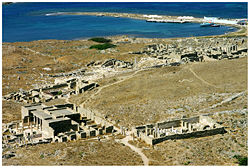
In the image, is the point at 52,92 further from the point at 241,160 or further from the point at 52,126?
the point at 241,160

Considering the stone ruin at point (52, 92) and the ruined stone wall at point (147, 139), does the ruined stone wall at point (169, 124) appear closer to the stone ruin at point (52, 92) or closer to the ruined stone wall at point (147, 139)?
the ruined stone wall at point (147, 139)

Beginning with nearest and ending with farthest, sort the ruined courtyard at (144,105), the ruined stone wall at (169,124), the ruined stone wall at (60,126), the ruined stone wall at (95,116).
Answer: the ruined courtyard at (144,105)
the ruined stone wall at (60,126)
the ruined stone wall at (169,124)
the ruined stone wall at (95,116)

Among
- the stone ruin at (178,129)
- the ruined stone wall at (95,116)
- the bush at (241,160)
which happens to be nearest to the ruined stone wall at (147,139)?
the stone ruin at (178,129)

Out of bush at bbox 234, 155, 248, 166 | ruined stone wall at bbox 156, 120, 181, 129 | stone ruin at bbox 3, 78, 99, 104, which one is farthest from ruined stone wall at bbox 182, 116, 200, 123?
stone ruin at bbox 3, 78, 99, 104

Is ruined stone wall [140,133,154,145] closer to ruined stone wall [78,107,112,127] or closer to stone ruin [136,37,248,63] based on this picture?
ruined stone wall [78,107,112,127]

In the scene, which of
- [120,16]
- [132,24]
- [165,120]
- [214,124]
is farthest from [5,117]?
[120,16]

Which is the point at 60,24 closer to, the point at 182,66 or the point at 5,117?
the point at 182,66

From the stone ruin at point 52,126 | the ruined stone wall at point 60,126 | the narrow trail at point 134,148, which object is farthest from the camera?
the ruined stone wall at point 60,126
